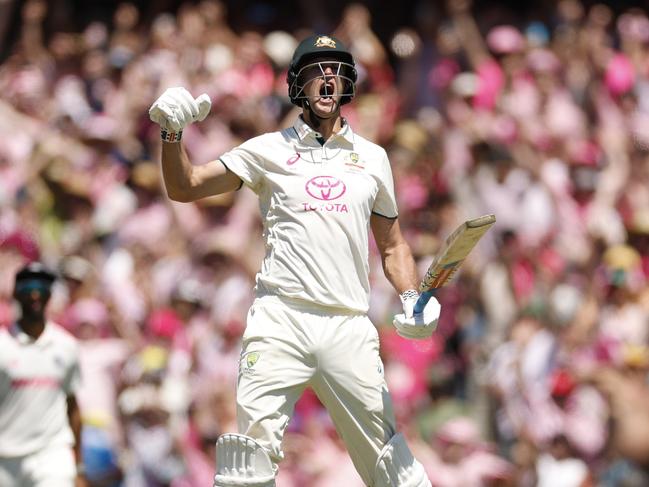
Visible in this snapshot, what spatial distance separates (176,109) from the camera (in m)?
6.96

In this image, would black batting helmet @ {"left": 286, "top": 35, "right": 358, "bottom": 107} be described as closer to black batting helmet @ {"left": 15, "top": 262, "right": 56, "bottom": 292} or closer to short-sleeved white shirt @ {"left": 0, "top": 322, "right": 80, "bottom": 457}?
black batting helmet @ {"left": 15, "top": 262, "right": 56, "bottom": 292}

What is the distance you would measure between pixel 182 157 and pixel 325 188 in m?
0.71

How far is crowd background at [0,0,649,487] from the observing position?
11320mm

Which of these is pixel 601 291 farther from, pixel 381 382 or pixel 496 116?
pixel 381 382

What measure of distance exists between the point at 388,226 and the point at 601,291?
514cm

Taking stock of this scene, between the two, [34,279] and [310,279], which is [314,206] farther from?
[34,279]

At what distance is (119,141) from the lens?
1451 centimetres

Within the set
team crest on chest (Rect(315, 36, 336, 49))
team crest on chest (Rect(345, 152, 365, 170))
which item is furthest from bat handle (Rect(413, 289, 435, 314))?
team crest on chest (Rect(315, 36, 336, 49))

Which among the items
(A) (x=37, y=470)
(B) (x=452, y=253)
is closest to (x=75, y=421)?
(A) (x=37, y=470)

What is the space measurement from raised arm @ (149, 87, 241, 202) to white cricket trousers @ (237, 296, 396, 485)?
0.61 meters

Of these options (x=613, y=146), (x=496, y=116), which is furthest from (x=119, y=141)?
(x=613, y=146)

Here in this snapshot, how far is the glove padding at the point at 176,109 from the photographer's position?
6.94 meters

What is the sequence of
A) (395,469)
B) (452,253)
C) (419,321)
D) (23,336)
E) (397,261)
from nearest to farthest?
(452,253)
(419,321)
(395,469)
(397,261)
(23,336)

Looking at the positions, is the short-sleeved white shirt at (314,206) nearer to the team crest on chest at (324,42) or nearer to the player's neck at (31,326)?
the team crest on chest at (324,42)
